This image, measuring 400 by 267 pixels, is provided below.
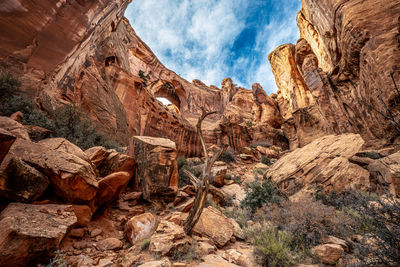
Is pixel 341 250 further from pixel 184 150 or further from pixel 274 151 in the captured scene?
pixel 274 151

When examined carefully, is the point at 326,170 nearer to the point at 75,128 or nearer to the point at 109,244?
the point at 109,244

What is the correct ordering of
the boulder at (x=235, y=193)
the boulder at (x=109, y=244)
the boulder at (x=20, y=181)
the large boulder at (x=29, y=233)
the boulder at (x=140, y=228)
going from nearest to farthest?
the large boulder at (x=29, y=233)
the boulder at (x=20, y=181)
the boulder at (x=109, y=244)
the boulder at (x=140, y=228)
the boulder at (x=235, y=193)

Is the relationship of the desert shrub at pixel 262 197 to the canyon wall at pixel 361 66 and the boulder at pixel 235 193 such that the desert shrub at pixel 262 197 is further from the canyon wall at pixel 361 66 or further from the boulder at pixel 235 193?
the canyon wall at pixel 361 66

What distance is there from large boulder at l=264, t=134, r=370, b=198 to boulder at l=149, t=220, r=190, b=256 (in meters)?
5.78

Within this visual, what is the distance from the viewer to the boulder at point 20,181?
2.47m

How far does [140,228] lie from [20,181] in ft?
7.94

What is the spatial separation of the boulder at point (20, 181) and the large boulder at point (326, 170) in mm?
8309

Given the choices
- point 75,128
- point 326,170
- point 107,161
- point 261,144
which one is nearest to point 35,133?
point 75,128

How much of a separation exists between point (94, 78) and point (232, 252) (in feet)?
38.3

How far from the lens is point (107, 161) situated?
17.7 feet

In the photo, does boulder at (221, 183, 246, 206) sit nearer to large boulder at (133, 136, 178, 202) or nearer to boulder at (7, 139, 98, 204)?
large boulder at (133, 136, 178, 202)

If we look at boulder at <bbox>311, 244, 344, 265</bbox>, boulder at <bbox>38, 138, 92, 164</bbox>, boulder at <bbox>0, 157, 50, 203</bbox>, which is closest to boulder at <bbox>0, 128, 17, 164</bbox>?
boulder at <bbox>0, 157, 50, 203</bbox>

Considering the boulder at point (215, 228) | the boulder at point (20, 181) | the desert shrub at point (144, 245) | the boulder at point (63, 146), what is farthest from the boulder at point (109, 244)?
the boulder at point (63, 146)

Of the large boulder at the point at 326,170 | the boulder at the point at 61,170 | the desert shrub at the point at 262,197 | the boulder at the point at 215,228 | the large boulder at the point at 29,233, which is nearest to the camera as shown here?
the large boulder at the point at 29,233
